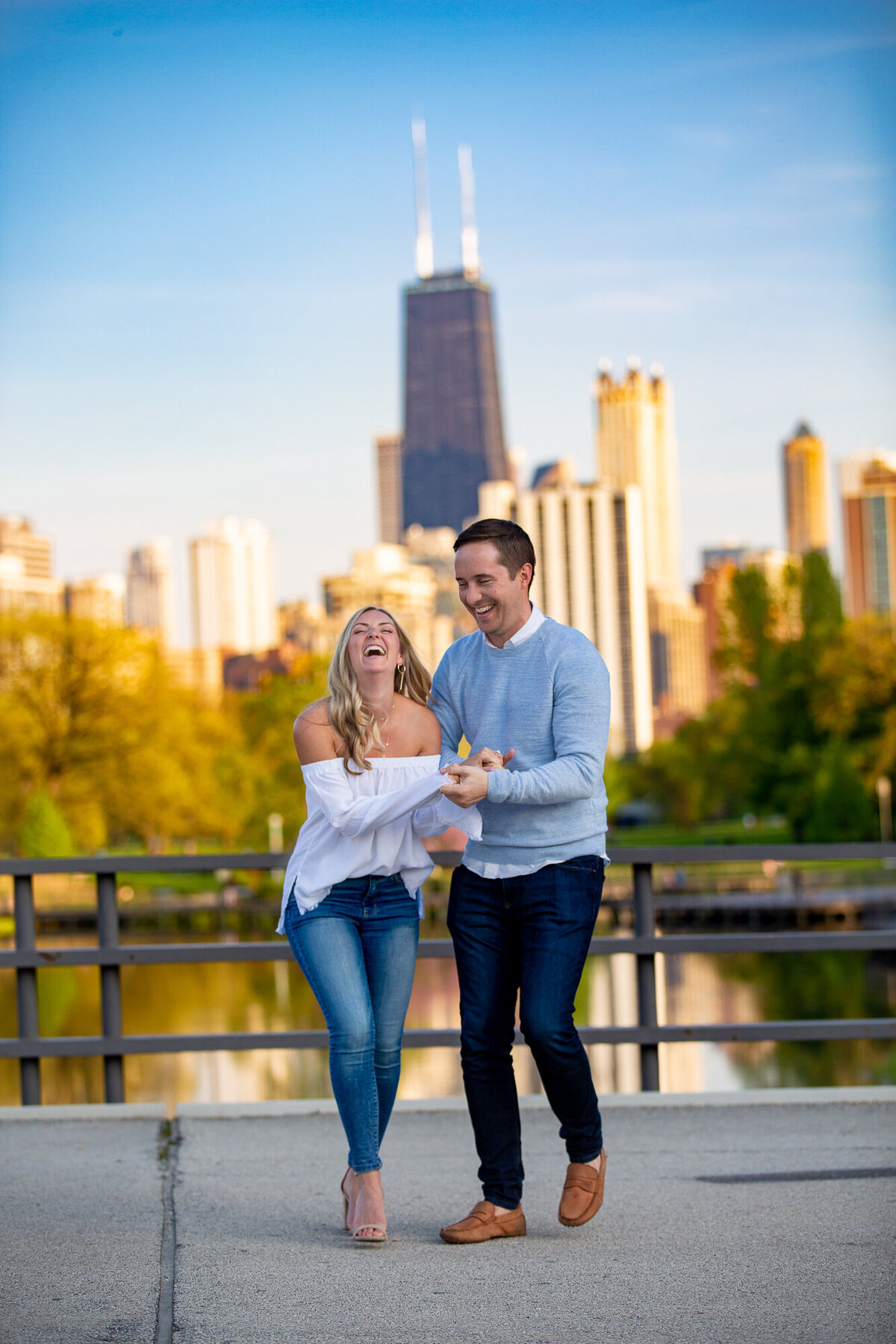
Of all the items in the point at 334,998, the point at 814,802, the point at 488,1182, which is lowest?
the point at 814,802

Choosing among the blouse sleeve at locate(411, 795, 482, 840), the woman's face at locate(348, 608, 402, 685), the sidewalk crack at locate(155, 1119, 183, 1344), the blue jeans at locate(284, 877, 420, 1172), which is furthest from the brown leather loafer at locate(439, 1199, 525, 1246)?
the woman's face at locate(348, 608, 402, 685)

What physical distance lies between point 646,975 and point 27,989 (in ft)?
8.85

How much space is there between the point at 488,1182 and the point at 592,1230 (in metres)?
0.40

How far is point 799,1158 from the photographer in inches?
221

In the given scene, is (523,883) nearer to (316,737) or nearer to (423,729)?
(423,729)

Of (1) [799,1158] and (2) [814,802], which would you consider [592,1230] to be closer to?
(1) [799,1158]

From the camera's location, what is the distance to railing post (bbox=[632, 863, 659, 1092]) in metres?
6.64

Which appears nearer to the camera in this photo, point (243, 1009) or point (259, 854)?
point (259, 854)

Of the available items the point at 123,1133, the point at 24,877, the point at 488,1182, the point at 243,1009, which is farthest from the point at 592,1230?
the point at 243,1009

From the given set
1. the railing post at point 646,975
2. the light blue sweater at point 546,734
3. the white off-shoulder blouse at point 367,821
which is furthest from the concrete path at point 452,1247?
the light blue sweater at point 546,734

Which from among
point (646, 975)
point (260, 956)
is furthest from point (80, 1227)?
point (646, 975)

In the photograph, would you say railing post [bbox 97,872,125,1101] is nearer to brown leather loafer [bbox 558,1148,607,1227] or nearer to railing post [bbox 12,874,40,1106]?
railing post [bbox 12,874,40,1106]

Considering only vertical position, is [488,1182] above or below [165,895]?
above

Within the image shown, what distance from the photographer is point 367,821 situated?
4484mm
